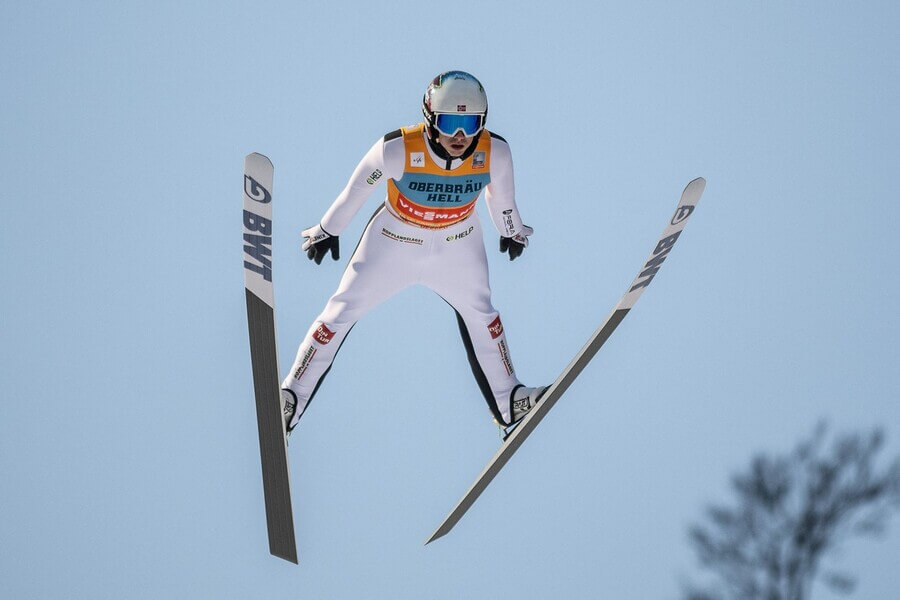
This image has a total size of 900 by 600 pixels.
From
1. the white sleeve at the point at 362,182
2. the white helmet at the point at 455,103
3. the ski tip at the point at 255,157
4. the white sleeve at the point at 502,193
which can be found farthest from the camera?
the white sleeve at the point at 502,193

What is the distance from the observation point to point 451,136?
7742 millimetres

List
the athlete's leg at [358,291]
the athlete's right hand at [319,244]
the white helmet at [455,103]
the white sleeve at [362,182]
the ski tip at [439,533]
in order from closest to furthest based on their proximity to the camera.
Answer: the white helmet at [455,103], the white sleeve at [362,182], the athlete's leg at [358,291], the athlete's right hand at [319,244], the ski tip at [439,533]

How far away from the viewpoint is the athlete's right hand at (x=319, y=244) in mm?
8344

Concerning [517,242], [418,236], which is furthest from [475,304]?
[418,236]

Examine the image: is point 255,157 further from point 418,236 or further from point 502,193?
point 502,193

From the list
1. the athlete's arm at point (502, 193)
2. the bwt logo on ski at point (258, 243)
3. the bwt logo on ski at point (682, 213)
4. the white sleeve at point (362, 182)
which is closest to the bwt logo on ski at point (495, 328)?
the athlete's arm at point (502, 193)

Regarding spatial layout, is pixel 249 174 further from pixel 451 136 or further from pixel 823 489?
pixel 823 489

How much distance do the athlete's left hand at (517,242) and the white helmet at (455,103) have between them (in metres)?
1.09

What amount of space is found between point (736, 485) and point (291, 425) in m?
11.6

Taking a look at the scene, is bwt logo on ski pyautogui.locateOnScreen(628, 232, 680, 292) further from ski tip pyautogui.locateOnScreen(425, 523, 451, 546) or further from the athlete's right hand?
ski tip pyautogui.locateOnScreen(425, 523, 451, 546)

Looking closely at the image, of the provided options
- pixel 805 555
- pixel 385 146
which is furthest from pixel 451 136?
pixel 805 555

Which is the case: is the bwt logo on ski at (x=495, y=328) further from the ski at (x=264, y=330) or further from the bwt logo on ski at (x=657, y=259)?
the ski at (x=264, y=330)

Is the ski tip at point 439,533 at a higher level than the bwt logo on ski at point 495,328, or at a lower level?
lower

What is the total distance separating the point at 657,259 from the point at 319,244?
7.04 ft
